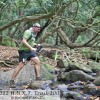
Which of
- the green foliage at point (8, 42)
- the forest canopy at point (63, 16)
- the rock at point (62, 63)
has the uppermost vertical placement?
the forest canopy at point (63, 16)

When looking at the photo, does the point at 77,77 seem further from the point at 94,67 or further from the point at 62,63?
the point at 62,63

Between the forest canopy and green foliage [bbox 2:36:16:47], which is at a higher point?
the forest canopy

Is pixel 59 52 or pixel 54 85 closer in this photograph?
pixel 54 85

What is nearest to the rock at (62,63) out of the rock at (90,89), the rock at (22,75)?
the rock at (22,75)

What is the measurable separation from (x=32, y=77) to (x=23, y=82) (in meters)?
0.64

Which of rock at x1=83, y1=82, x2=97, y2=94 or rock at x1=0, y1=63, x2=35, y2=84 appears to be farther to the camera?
rock at x1=0, y1=63, x2=35, y2=84

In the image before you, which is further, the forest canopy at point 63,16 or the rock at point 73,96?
the forest canopy at point 63,16

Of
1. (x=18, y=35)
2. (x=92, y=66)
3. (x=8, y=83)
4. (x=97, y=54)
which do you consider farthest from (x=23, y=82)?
(x=18, y=35)

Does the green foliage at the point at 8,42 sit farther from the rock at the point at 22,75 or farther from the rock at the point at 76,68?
the rock at the point at 22,75

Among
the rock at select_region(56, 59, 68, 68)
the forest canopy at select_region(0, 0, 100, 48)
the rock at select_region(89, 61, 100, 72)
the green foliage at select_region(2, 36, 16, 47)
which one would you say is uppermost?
the forest canopy at select_region(0, 0, 100, 48)

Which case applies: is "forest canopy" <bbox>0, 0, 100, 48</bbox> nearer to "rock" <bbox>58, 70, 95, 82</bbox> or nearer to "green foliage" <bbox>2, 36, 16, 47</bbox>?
"green foliage" <bbox>2, 36, 16, 47</bbox>

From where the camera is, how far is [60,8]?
11.6 metres

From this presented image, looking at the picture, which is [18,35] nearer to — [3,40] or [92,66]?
[3,40]

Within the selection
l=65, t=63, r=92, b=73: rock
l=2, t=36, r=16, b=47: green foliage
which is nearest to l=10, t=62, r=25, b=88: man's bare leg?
l=65, t=63, r=92, b=73: rock
